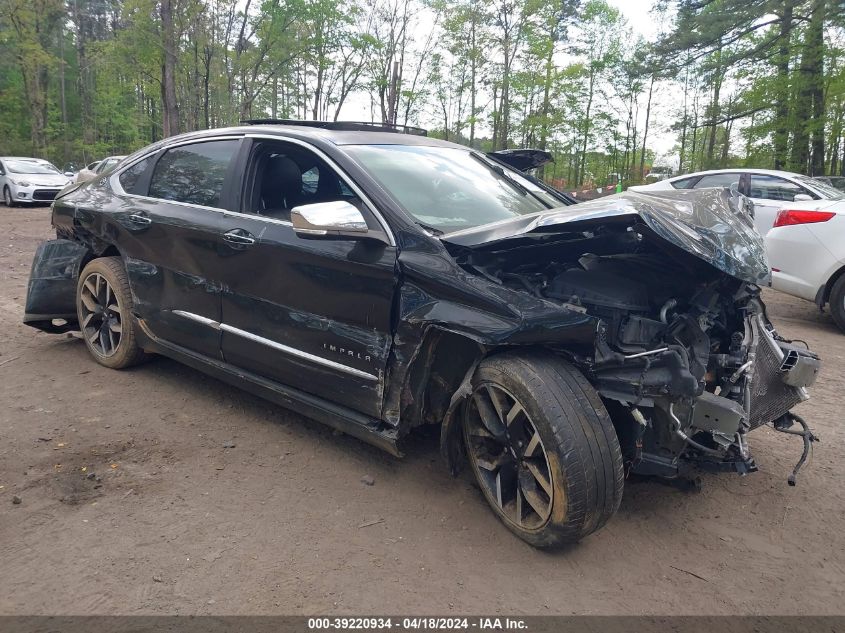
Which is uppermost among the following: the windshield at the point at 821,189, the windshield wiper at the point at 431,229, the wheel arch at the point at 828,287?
the windshield at the point at 821,189

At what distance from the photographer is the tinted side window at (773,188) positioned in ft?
28.5

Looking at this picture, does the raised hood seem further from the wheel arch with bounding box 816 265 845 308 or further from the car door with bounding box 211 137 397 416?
the wheel arch with bounding box 816 265 845 308

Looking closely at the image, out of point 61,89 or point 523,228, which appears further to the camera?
point 61,89

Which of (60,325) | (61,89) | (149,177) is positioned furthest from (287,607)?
(61,89)

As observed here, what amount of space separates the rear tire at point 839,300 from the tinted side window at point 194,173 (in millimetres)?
5912

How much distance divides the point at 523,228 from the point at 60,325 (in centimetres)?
428

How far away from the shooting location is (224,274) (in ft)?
11.9

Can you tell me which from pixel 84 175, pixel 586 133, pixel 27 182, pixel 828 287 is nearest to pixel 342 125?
pixel 828 287

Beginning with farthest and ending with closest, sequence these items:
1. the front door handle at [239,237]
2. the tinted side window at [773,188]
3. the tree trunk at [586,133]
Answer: the tree trunk at [586,133] < the tinted side window at [773,188] < the front door handle at [239,237]

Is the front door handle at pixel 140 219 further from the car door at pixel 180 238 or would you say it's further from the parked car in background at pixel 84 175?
the parked car in background at pixel 84 175

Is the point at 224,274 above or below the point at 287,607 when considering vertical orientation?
above

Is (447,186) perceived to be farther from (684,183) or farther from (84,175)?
(84,175)

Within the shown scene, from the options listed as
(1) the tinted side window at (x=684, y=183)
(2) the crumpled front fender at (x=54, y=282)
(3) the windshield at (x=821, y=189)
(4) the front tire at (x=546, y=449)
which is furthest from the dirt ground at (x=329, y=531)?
(1) the tinted side window at (x=684, y=183)

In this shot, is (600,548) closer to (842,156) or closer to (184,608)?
(184,608)
